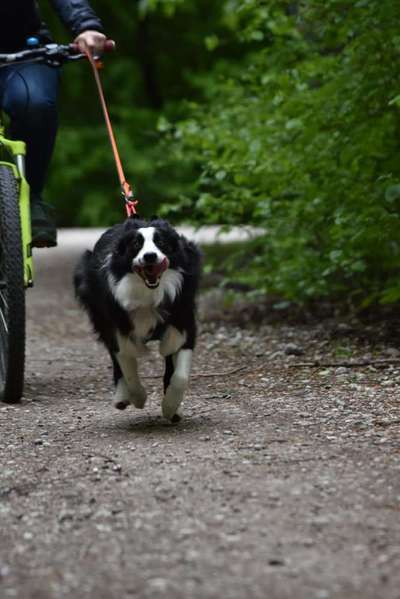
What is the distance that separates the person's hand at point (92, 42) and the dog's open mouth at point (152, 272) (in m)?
1.06

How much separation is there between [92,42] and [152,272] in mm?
1109

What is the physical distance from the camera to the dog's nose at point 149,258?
3.52 meters

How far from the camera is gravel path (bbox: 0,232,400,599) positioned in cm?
223

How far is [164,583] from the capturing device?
7.19 feet

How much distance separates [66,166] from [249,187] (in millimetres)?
10484

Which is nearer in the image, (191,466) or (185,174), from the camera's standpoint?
(191,466)

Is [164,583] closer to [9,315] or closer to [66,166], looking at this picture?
[9,315]

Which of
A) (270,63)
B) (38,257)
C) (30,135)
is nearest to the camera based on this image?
(30,135)

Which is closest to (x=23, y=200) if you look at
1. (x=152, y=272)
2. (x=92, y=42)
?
(x=92, y=42)

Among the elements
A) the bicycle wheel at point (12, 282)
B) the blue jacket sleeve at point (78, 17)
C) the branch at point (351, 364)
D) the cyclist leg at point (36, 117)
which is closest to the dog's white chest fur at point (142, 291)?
the bicycle wheel at point (12, 282)

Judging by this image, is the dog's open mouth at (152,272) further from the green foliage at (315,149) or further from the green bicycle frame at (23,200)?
the green foliage at (315,149)

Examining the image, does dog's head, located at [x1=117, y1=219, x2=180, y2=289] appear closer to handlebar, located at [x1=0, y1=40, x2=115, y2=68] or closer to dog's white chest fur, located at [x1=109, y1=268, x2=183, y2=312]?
dog's white chest fur, located at [x1=109, y1=268, x2=183, y2=312]

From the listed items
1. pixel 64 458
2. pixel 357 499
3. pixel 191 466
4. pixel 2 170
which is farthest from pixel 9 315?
pixel 357 499

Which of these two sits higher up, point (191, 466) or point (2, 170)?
point (2, 170)
